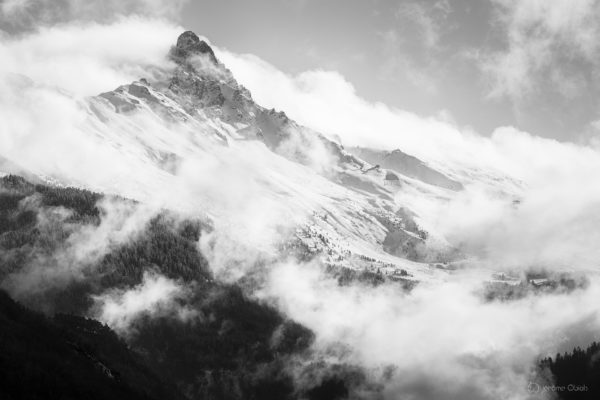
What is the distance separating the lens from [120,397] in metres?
120

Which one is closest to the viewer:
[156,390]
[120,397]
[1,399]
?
[1,399]

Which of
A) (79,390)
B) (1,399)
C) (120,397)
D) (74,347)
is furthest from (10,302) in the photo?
(1,399)

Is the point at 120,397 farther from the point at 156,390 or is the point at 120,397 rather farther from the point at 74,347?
the point at 156,390

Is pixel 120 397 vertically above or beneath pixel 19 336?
beneath

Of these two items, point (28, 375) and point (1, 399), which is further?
point (28, 375)

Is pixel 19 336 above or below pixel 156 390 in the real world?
above

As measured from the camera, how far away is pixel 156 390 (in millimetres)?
198750

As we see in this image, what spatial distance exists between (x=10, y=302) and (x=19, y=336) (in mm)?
30569

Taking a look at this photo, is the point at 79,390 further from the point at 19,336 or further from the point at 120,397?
the point at 19,336

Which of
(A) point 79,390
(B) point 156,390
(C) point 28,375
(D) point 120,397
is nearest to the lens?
(C) point 28,375

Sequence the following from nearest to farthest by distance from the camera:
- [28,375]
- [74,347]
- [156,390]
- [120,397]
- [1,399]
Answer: [1,399] → [28,375] → [120,397] → [74,347] → [156,390]

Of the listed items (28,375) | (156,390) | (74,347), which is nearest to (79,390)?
(28,375)

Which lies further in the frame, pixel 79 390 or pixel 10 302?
pixel 10 302

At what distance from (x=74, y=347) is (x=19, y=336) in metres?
25.5
